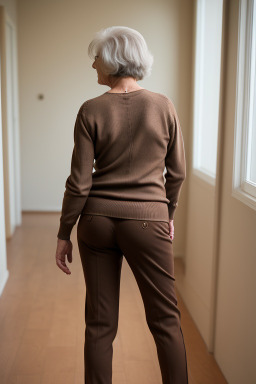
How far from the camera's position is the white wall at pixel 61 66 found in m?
5.23

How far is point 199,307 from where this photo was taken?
3.05 meters

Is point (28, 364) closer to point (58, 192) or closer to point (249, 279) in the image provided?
point (249, 279)

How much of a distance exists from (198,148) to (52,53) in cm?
274

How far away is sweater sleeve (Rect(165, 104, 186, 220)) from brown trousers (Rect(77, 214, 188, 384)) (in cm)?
20

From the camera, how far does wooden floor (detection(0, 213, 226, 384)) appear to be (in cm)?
245

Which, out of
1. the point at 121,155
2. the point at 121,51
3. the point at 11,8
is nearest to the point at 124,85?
the point at 121,51

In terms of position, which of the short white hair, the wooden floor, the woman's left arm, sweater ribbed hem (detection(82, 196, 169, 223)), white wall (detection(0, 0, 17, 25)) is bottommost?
the wooden floor

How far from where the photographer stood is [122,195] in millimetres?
1704

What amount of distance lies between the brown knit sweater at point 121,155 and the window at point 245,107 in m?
0.62

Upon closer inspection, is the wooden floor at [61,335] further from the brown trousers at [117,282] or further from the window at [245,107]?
the window at [245,107]

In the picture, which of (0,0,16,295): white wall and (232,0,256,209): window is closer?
(232,0,256,209): window

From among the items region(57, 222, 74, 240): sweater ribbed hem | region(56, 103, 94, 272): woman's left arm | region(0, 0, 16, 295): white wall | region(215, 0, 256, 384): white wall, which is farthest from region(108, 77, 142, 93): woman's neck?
region(0, 0, 16, 295): white wall

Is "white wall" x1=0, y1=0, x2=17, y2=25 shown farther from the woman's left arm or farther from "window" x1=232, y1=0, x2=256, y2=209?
the woman's left arm

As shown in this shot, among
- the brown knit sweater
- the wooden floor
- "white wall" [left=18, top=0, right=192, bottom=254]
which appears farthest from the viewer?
"white wall" [left=18, top=0, right=192, bottom=254]
